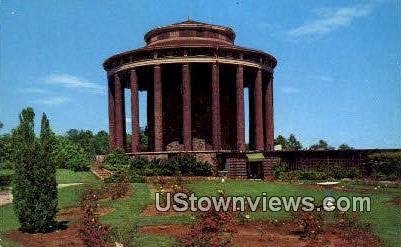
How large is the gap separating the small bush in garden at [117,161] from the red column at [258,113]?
38.4 feet

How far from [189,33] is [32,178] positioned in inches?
1313

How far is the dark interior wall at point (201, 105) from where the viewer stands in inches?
1911

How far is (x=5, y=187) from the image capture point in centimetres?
3625

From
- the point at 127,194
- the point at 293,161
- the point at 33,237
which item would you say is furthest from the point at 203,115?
the point at 33,237

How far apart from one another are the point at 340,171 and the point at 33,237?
82.9 feet

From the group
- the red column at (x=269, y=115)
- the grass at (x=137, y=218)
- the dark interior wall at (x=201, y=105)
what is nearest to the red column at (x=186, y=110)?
the dark interior wall at (x=201, y=105)

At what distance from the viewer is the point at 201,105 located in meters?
49.1

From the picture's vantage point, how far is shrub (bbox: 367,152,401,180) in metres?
35.4

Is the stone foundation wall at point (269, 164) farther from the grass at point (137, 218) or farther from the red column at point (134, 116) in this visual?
the grass at point (137, 218)

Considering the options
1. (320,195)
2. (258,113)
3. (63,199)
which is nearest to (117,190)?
(63,199)

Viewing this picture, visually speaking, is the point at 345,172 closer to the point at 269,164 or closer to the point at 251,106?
the point at 269,164

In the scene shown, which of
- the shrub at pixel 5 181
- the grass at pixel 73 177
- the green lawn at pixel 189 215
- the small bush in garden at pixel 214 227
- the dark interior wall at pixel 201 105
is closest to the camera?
the small bush in garden at pixel 214 227

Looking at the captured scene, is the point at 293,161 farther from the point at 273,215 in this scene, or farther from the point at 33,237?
the point at 33,237

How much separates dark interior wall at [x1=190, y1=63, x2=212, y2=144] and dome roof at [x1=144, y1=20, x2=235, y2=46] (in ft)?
9.53
